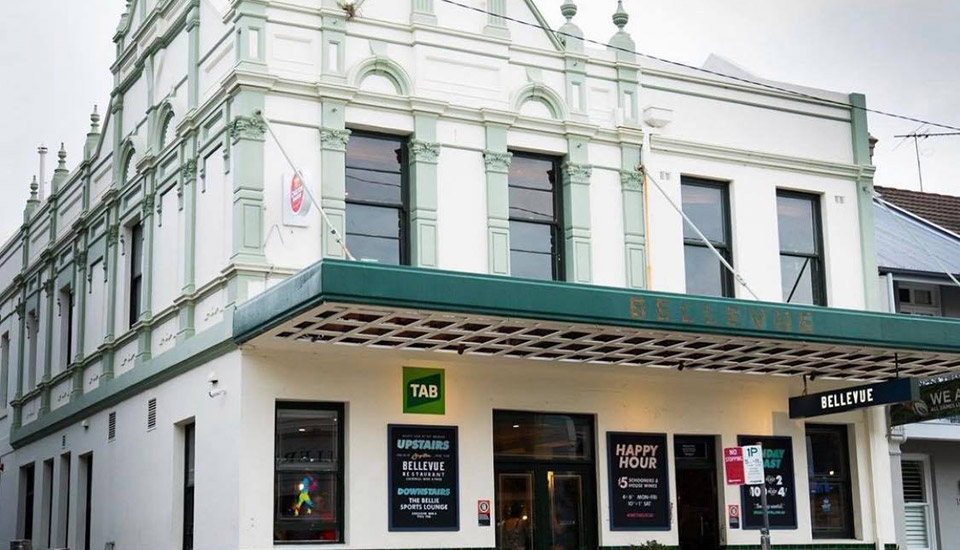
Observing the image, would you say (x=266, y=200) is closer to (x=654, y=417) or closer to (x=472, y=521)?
(x=472, y=521)

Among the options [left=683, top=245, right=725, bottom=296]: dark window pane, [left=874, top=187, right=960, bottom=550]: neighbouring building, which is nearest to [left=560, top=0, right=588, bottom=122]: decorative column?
[left=683, top=245, right=725, bottom=296]: dark window pane

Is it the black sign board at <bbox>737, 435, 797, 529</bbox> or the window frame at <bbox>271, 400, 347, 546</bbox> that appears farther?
the black sign board at <bbox>737, 435, 797, 529</bbox>

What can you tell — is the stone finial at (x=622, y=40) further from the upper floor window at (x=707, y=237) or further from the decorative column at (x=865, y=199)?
the decorative column at (x=865, y=199)

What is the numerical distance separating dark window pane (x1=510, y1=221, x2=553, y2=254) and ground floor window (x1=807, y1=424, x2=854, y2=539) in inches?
220

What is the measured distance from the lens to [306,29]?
20.2 meters

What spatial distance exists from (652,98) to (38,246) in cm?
1580

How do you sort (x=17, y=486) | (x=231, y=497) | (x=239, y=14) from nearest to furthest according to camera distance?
(x=231, y=497)
(x=239, y=14)
(x=17, y=486)

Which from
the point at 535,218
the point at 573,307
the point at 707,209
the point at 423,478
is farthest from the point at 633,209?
the point at 423,478

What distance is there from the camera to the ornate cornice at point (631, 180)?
22.2m

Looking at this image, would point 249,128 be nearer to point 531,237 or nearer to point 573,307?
point 531,237

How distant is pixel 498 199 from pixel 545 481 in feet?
14.1

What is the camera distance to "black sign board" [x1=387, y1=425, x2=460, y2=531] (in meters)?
19.3

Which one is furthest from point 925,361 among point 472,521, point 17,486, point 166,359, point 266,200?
point 17,486

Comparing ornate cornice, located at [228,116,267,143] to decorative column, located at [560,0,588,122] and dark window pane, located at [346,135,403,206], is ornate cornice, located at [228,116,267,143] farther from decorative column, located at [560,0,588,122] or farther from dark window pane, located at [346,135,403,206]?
decorative column, located at [560,0,588,122]
